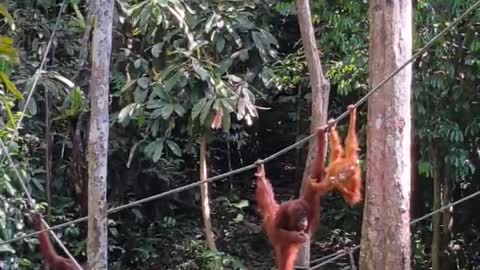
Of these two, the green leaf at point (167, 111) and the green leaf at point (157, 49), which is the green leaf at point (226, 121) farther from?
the green leaf at point (157, 49)

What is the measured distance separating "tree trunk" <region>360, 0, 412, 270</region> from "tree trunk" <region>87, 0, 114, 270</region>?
1.25 meters

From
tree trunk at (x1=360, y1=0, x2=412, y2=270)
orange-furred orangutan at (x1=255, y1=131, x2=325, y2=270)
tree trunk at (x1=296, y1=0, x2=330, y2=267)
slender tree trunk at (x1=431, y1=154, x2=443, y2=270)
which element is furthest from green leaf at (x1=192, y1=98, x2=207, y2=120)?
tree trunk at (x1=360, y1=0, x2=412, y2=270)

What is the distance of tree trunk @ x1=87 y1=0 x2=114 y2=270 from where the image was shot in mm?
3893

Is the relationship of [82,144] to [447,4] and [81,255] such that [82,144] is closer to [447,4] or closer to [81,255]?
[81,255]

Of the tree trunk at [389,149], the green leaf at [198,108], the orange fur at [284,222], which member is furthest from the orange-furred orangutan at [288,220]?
the green leaf at [198,108]

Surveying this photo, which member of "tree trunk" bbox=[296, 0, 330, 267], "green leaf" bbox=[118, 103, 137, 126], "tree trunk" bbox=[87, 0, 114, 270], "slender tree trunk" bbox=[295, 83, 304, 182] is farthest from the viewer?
"slender tree trunk" bbox=[295, 83, 304, 182]

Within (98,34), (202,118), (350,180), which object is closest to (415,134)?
(202,118)

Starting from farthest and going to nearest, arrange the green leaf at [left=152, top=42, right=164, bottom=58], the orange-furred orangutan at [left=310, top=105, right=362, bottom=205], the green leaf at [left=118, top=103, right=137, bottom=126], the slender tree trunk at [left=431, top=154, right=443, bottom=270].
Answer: the slender tree trunk at [left=431, top=154, right=443, bottom=270], the green leaf at [left=152, top=42, right=164, bottom=58], the green leaf at [left=118, top=103, right=137, bottom=126], the orange-furred orangutan at [left=310, top=105, right=362, bottom=205]

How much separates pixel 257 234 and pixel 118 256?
4.21ft

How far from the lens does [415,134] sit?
568cm

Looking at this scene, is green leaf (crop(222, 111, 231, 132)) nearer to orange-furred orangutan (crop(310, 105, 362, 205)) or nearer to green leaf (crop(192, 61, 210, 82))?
green leaf (crop(192, 61, 210, 82))

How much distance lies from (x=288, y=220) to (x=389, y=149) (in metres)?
0.60

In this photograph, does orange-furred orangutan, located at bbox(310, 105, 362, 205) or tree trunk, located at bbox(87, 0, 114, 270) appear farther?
tree trunk, located at bbox(87, 0, 114, 270)

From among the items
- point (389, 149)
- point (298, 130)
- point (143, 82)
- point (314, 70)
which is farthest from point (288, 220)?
point (298, 130)
